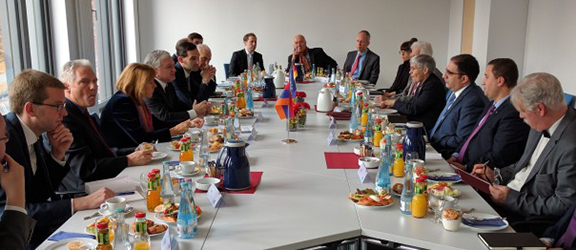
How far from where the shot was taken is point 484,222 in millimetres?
1944

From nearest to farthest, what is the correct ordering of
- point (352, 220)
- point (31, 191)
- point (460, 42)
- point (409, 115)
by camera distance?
point (352, 220) < point (31, 191) < point (409, 115) < point (460, 42)

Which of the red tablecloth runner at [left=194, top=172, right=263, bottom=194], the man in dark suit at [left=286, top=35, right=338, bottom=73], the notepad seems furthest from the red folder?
the man in dark suit at [left=286, top=35, right=338, bottom=73]

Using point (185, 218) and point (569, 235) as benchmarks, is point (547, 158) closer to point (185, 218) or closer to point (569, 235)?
point (569, 235)

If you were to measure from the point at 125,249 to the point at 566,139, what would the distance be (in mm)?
1916

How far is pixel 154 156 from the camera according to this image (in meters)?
2.93

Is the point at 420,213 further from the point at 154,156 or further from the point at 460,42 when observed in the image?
the point at 460,42

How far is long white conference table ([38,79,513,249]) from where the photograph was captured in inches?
71.4

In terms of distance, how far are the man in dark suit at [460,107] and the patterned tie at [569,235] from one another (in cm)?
161

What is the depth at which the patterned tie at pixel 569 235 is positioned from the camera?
2.01 meters

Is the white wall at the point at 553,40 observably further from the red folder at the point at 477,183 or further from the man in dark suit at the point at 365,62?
the red folder at the point at 477,183

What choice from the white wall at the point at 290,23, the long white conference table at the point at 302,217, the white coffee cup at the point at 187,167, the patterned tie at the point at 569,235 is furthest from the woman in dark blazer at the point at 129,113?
the white wall at the point at 290,23

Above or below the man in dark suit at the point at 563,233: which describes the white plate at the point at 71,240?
above

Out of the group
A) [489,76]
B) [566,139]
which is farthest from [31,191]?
[489,76]

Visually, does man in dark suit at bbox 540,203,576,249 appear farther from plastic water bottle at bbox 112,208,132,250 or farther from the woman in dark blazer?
the woman in dark blazer
